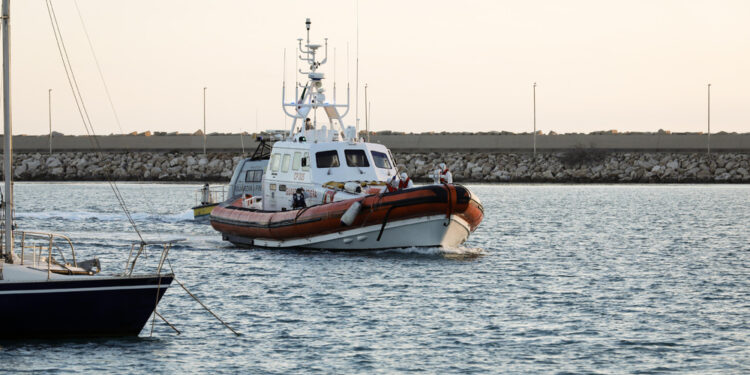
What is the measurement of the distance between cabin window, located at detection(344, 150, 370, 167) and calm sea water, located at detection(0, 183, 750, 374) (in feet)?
10.8

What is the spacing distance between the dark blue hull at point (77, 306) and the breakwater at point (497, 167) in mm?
77807

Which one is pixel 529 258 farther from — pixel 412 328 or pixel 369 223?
pixel 412 328

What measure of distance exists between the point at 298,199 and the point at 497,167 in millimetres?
71199

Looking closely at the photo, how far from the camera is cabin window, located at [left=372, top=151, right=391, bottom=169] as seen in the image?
30812 mm

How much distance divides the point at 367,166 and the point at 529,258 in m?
5.28

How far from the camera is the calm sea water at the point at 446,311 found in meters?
15.8

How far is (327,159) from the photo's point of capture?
99.4 ft

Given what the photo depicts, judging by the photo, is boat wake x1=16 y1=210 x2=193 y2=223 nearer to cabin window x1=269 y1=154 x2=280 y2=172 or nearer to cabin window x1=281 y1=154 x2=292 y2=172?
cabin window x1=269 y1=154 x2=280 y2=172

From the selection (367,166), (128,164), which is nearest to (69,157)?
(128,164)

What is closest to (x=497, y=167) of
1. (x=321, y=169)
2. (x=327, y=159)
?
(x=327, y=159)

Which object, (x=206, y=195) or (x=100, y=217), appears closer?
(x=206, y=195)

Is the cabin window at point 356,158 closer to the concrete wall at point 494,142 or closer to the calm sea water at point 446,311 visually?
the calm sea water at point 446,311

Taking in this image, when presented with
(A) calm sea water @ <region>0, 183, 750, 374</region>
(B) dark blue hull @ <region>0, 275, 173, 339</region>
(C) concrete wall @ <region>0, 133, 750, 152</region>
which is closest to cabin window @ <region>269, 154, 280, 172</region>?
(A) calm sea water @ <region>0, 183, 750, 374</region>

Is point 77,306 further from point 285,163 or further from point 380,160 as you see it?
point 380,160
